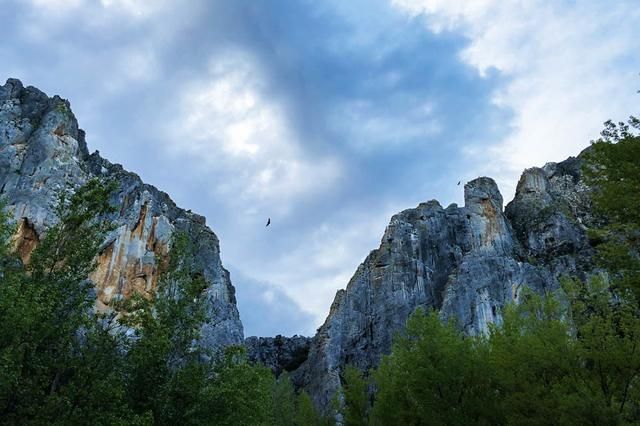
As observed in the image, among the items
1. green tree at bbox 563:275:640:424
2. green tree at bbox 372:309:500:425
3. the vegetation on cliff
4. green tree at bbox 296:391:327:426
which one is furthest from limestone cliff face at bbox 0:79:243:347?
green tree at bbox 563:275:640:424

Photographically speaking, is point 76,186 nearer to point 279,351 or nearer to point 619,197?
point 279,351

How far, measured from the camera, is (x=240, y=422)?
2130 centimetres

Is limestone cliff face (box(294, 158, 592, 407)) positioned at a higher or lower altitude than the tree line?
higher

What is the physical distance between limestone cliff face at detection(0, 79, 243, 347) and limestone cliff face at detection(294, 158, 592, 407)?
16857 millimetres

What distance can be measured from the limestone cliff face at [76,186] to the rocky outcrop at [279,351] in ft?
61.8

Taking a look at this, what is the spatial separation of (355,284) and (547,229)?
3108 cm

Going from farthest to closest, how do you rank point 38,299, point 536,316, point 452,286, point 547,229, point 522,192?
point 522,192
point 547,229
point 452,286
point 536,316
point 38,299

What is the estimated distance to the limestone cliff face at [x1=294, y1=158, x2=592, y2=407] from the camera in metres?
72.9

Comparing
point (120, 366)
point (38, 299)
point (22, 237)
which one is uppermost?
point (22, 237)

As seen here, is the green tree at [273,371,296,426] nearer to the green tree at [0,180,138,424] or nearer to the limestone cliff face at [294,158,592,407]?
the limestone cliff face at [294,158,592,407]

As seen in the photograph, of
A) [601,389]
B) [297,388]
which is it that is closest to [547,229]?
[297,388]

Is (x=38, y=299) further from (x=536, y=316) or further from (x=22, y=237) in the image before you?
(x=22, y=237)

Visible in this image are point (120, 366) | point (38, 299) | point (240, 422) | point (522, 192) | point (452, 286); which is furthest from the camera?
point (522, 192)

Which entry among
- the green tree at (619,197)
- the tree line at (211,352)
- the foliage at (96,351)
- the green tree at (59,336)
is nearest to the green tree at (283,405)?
the tree line at (211,352)
